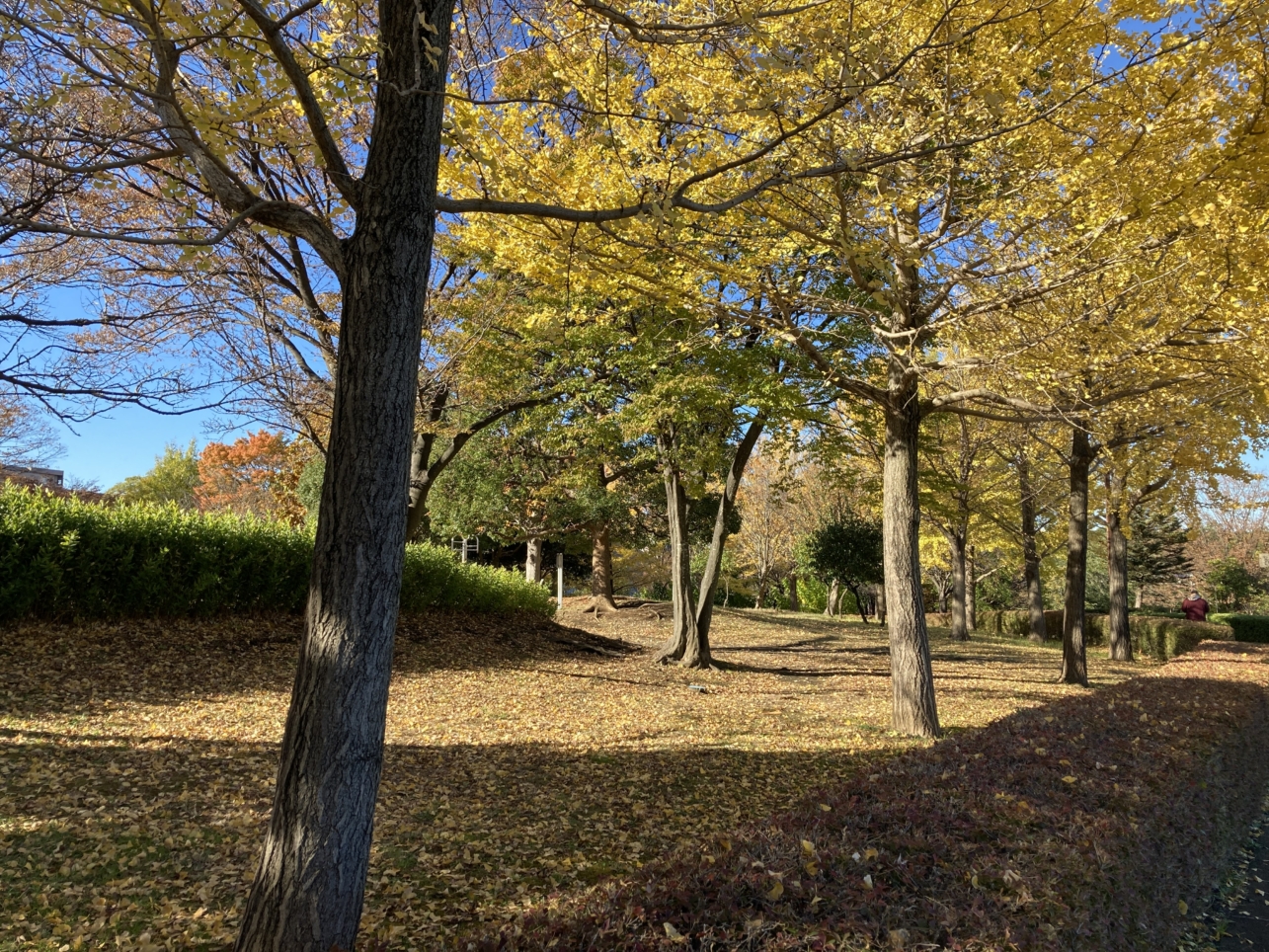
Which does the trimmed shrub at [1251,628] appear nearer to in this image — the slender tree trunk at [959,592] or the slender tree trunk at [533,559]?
the slender tree trunk at [959,592]

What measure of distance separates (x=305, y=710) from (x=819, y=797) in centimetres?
207

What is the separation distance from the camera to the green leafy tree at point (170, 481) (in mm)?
38375

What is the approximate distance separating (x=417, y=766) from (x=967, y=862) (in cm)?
421

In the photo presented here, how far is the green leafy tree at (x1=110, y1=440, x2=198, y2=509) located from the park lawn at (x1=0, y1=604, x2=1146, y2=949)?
33204 millimetres

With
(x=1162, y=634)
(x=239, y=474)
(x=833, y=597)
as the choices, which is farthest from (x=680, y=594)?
(x=239, y=474)

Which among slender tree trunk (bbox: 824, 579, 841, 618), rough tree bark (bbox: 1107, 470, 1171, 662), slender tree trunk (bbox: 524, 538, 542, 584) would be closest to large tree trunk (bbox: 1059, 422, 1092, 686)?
rough tree bark (bbox: 1107, 470, 1171, 662)

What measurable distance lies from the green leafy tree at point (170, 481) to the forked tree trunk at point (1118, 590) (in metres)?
38.0

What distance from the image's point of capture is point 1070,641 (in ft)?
37.4

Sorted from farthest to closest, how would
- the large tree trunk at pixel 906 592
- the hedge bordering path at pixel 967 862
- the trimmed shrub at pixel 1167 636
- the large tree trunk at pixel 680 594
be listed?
the trimmed shrub at pixel 1167 636 → the large tree trunk at pixel 680 594 → the large tree trunk at pixel 906 592 → the hedge bordering path at pixel 967 862

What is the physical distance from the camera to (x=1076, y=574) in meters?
11.6

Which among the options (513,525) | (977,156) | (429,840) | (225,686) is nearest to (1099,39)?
(977,156)

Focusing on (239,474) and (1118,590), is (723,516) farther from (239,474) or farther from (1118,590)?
(239,474)

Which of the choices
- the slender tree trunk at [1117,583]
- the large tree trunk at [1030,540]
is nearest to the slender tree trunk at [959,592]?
the large tree trunk at [1030,540]

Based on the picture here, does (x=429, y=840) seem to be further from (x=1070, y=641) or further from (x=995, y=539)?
(x=995, y=539)
